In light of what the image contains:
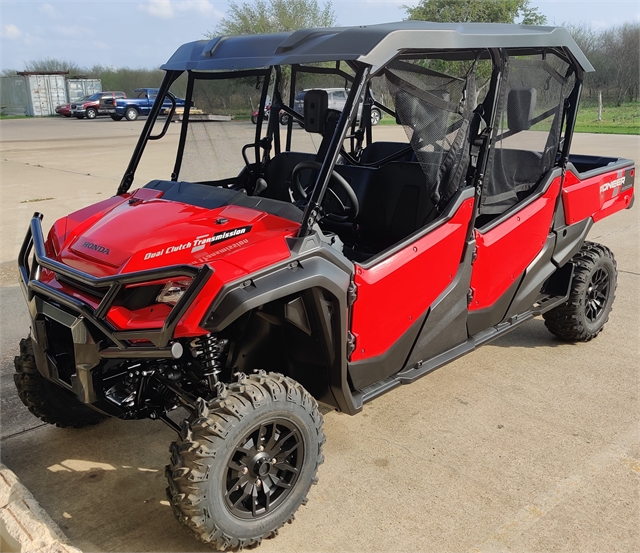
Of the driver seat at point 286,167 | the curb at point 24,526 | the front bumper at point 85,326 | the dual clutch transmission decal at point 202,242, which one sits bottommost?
the curb at point 24,526

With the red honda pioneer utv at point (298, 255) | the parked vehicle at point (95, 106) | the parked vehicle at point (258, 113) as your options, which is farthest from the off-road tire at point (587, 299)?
the parked vehicle at point (95, 106)

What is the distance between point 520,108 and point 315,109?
3.84 ft

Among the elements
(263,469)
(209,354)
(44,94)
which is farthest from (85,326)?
(44,94)

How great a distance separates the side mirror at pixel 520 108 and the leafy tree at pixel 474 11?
2548cm

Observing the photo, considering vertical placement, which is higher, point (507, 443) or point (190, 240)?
A: point (190, 240)

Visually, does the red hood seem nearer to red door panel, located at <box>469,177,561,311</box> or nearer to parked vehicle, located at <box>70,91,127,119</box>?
red door panel, located at <box>469,177,561,311</box>

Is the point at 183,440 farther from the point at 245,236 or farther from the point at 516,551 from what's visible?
the point at 516,551

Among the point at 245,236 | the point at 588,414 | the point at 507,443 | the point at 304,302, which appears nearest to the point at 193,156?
the point at 245,236

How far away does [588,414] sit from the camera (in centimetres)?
377

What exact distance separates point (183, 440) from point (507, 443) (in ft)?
5.83

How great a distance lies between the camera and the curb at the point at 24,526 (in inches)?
96.3

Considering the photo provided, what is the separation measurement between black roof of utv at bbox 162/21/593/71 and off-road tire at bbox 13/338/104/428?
165 centimetres

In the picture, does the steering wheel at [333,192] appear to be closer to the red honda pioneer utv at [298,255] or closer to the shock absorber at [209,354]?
the red honda pioneer utv at [298,255]

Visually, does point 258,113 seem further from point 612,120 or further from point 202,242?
point 612,120
